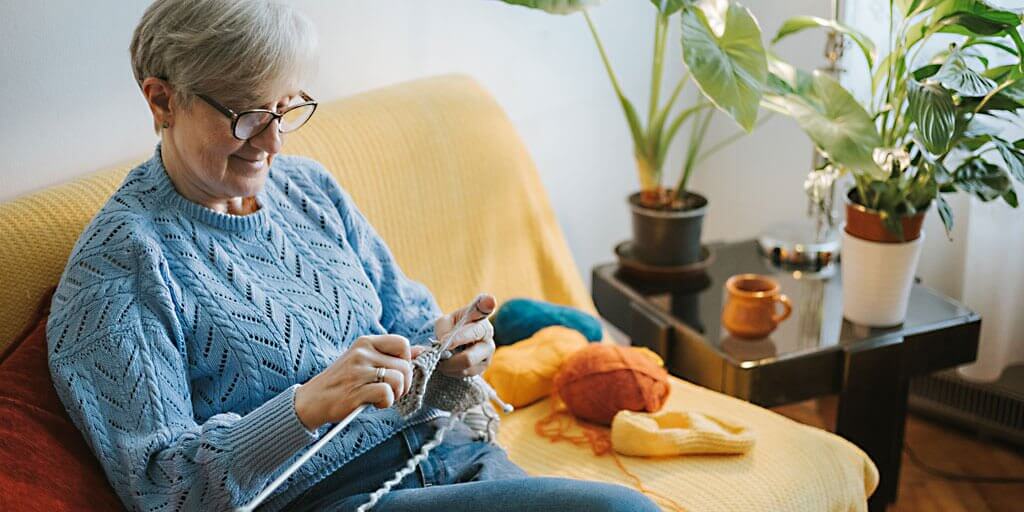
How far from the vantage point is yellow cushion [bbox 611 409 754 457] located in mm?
1647

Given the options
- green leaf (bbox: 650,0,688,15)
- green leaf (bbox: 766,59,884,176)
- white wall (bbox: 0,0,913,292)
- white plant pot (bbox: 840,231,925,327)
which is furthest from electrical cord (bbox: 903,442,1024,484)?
green leaf (bbox: 650,0,688,15)

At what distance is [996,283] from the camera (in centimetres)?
223

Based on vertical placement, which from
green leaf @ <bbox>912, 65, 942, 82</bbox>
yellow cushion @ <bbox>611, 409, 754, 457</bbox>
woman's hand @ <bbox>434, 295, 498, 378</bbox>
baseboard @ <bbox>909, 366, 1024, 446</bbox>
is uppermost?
green leaf @ <bbox>912, 65, 942, 82</bbox>

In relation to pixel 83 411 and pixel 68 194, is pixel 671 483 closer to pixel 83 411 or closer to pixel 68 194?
pixel 83 411

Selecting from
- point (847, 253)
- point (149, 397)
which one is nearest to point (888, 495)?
point (847, 253)

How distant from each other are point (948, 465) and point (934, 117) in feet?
3.55

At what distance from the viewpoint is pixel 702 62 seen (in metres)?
1.79

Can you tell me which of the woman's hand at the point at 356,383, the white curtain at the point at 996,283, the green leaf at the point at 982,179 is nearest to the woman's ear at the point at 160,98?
the woman's hand at the point at 356,383

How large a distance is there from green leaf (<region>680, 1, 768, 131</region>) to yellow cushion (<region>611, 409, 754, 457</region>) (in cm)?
50

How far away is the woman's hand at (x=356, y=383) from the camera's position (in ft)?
3.96

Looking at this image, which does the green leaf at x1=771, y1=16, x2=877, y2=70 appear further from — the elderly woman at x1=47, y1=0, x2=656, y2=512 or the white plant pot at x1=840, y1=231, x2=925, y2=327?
the elderly woman at x1=47, y1=0, x2=656, y2=512

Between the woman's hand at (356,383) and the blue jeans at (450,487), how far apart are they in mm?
186

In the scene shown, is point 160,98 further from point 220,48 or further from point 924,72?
point 924,72

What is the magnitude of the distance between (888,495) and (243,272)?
54.4 inches
